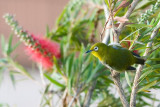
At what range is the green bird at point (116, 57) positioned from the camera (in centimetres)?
30

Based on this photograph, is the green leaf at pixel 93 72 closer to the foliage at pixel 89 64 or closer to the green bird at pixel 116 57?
the foliage at pixel 89 64

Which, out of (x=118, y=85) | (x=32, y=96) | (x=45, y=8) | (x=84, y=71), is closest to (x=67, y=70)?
(x=84, y=71)

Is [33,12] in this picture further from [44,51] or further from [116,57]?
[116,57]

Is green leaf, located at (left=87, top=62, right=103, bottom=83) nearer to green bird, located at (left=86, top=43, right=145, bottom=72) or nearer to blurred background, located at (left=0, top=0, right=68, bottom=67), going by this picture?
green bird, located at (left=86, top=43, right=145, bottom=72)

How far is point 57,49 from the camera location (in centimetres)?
59

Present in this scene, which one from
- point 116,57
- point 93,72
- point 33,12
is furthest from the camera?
point 33,12

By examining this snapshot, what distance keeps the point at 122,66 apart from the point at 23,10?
4.70 ft

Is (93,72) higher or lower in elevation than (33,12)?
lower

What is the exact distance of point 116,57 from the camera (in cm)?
30

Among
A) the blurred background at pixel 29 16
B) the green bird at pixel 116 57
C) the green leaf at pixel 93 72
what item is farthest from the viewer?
the blurred background at pixel 29 16

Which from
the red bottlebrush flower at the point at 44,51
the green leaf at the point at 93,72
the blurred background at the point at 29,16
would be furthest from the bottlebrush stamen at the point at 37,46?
the blurred background at the point at 29,16

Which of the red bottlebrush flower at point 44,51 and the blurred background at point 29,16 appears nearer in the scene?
the red bottlebrush flower at point 44,51

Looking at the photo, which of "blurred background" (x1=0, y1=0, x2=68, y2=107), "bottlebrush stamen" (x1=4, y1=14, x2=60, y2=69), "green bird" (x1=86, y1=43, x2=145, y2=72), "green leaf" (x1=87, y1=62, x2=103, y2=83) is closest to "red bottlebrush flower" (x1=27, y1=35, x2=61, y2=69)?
"bottlebrush stamen" (x1=4, y1=14, x2=60, y2=69)

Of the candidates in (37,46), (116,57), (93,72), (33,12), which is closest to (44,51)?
(37,46)
